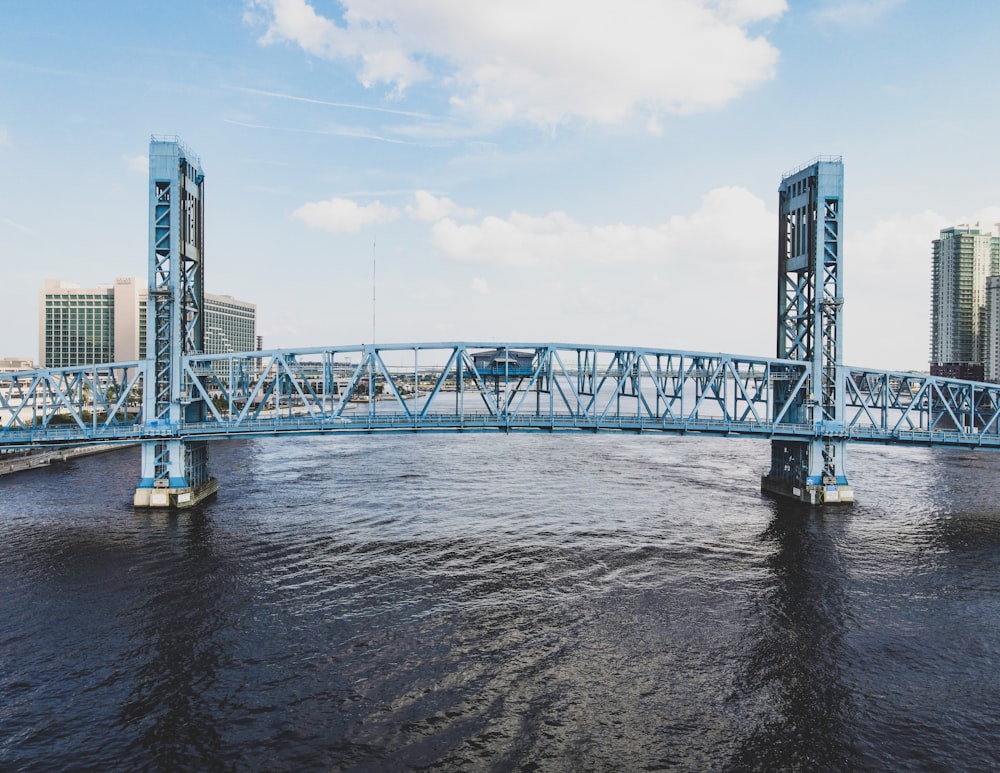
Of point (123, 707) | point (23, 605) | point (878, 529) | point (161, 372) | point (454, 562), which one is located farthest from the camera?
point (161, 372)

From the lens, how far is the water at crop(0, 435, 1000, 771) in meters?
22.0

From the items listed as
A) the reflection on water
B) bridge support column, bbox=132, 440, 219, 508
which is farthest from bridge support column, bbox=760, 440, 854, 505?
bridge support column, bbox=132, 440, 219, 508

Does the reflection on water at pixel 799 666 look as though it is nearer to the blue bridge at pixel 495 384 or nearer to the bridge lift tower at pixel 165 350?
the blue bridge at pixel 495 384

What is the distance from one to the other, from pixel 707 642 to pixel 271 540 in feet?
96.0

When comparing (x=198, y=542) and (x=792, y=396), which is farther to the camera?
(x=792, y=396)

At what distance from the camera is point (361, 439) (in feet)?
394

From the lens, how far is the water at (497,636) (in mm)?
21969

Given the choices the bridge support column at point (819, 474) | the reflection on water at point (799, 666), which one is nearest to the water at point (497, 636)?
the reflection on water at point (799, 666)

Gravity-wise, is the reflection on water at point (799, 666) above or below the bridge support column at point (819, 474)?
below

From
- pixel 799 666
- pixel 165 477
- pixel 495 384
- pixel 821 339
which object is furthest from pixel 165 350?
pixel 821 339

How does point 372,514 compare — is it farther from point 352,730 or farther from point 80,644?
point 352,730

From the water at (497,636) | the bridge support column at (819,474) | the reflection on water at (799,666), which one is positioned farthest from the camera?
the bridge support column at (819,474)

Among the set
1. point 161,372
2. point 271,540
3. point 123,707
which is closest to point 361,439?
point 161,372

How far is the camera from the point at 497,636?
2980 cm
